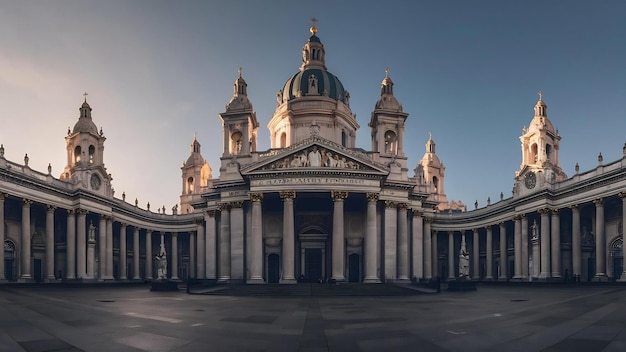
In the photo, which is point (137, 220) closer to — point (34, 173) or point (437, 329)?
point (34, 173)

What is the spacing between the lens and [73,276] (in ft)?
206

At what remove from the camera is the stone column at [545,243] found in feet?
199

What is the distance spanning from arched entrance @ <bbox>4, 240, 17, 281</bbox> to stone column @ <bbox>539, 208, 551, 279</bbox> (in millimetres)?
66554

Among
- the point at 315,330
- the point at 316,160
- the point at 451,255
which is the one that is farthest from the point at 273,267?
the point at 315,330

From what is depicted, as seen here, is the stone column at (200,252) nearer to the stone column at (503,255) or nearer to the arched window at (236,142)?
the arched window at (236,142)

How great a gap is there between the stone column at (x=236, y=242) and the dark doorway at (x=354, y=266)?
1418 cm

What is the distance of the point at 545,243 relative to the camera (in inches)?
2414

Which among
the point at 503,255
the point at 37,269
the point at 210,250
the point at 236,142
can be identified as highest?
the point at 236,142

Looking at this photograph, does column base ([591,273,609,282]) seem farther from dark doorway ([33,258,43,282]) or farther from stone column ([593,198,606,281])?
dark doorway ([33,258,43,282])

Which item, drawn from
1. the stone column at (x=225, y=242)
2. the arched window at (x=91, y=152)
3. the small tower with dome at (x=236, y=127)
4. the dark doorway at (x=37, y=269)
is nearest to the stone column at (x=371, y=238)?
the stone column at (x=225, y=242)

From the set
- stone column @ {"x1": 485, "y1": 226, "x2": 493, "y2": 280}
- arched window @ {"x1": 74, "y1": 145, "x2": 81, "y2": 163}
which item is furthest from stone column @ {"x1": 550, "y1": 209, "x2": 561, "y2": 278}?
arched window @ {"x1": 74, "y1": 145, "x2": 81, "y2": 163}

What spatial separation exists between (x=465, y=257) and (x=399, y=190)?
13002 mm

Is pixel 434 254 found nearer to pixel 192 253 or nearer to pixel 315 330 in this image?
pixel 192 253

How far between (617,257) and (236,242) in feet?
152
